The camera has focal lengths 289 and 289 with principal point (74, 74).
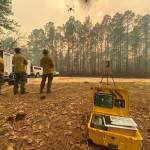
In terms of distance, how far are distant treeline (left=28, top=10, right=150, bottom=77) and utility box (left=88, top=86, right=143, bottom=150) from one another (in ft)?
203

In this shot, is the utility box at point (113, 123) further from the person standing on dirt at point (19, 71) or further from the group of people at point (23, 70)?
the person standing on dirt at point (19, 71)

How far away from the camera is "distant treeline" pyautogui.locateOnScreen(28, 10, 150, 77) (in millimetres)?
74750

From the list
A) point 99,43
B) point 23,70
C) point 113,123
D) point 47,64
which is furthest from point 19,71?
point 99,43

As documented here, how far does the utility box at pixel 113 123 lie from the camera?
→ 7387 millimetres

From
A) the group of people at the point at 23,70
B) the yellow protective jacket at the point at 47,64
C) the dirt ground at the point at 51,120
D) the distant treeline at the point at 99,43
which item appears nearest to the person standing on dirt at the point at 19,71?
the group of people at the point at 23,70

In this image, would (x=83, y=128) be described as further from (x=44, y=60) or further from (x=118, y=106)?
(x=44, y=60)

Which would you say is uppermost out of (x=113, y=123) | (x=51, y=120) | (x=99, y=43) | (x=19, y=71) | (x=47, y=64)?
(x=99, y=43)

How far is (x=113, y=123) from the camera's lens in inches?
319

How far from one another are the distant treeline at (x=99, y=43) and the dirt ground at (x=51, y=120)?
58.8m

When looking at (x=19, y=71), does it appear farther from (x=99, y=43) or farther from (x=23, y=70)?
(x=99, y=43)

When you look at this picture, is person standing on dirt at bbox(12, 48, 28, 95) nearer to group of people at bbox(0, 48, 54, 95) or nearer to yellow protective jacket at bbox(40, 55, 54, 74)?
group of people at bbox(0, 48, 54, 95)

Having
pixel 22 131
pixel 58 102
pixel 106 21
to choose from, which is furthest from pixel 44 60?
pixel 106 21

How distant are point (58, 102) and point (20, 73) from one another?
330 cm

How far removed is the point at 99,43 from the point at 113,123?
7597 centimetres
